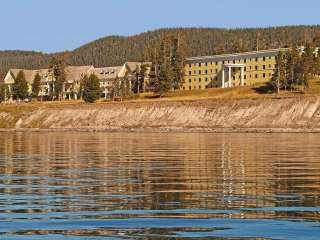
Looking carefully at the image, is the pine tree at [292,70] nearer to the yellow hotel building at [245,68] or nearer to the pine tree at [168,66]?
the yellow hotel building at [245,68]

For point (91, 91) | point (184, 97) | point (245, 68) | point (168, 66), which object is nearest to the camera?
point (184, 97)

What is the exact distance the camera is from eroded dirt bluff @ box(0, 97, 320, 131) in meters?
123

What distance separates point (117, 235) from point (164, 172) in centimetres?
1673

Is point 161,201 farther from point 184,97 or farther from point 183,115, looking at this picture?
point 184,97

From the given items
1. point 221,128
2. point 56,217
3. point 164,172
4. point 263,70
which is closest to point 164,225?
point 56,217

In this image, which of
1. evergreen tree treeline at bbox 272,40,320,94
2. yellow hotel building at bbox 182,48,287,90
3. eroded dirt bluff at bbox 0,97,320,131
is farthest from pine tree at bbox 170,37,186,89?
eroded dirt bluff at bbox 0,97,320,131

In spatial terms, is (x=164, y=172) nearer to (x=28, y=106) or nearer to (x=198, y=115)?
(x=198, y=115)

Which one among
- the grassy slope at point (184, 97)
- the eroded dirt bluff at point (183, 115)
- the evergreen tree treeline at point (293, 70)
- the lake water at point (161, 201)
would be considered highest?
the evergreen tree treeline at point (293, 70)

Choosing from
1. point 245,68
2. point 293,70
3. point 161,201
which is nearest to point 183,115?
point 293,70

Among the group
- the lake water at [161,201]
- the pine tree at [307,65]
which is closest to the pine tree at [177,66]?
the pine tree at [307,65]

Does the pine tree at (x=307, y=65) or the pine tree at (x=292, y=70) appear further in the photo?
the pine tree at (x=292, y=70)

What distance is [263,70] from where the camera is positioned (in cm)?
19062

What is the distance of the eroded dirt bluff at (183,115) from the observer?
123m

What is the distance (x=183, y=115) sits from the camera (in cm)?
13875
